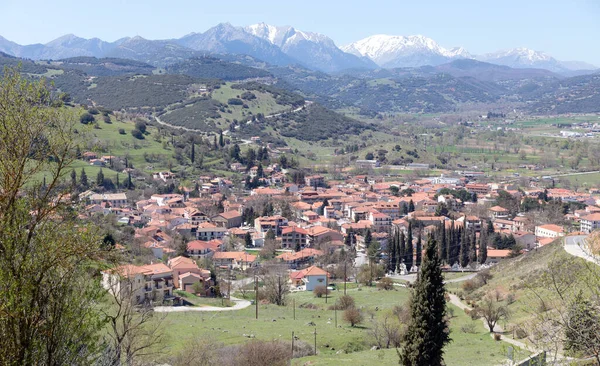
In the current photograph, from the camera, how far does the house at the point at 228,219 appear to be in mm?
Result: 62875

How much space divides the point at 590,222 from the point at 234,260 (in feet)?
111

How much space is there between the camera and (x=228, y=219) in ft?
209

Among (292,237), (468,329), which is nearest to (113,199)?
(292,237)

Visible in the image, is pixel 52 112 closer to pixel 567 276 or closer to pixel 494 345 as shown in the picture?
Result: pixel 567 276

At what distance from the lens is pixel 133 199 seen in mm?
68875

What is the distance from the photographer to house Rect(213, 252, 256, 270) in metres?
47.9

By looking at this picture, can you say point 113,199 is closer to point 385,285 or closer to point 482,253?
point 385,285

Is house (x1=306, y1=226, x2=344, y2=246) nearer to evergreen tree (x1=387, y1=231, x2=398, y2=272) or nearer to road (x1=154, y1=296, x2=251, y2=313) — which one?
evergreen tree (x1=387, y1=231, x2=398, y2=272)

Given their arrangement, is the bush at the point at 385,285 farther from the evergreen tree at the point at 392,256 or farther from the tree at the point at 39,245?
the tree at the point at 39,245

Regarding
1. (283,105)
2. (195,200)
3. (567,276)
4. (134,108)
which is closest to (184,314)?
(567,276)

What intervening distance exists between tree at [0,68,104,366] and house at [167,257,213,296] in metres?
33.0

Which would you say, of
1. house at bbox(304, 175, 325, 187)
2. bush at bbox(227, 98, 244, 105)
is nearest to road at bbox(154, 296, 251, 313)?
house at bbox(304, 175, 325, 187)

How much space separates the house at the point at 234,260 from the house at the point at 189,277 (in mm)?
6232

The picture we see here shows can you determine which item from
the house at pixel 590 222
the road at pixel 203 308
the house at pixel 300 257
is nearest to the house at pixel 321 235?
the house at pixel 300 257
